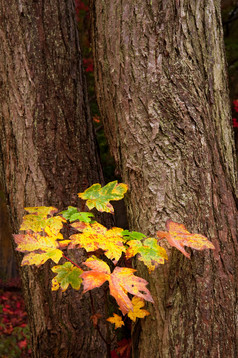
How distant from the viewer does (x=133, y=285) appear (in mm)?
1015

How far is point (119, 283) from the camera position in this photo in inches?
39.8

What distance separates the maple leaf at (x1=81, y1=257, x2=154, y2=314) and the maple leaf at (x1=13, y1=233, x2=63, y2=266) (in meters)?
0.15

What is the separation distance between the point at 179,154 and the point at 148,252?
0.48m

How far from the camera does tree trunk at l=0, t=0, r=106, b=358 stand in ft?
5.37

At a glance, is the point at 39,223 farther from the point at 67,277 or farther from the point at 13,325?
the point at 13,325

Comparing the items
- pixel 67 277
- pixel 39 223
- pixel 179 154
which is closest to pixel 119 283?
pixel 67 277

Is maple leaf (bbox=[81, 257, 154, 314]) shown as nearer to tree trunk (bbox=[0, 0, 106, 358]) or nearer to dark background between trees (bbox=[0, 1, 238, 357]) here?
dark background between trees (bbox=[0, 1, 238, 357])

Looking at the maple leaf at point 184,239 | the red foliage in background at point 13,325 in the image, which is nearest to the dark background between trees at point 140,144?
the maple leaf at point 184,239

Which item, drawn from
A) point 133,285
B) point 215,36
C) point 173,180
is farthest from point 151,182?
point 215,36

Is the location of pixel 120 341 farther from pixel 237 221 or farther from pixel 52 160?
pixel 52 160

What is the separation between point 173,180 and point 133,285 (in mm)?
542

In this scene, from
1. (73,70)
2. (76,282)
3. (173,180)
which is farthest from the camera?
(73,70)

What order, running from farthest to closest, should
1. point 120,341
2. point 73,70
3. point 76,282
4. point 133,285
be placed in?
1. point 73,70
2. point 120,341
3. point 76,282
4. point 133,285

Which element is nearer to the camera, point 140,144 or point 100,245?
point 100,245
